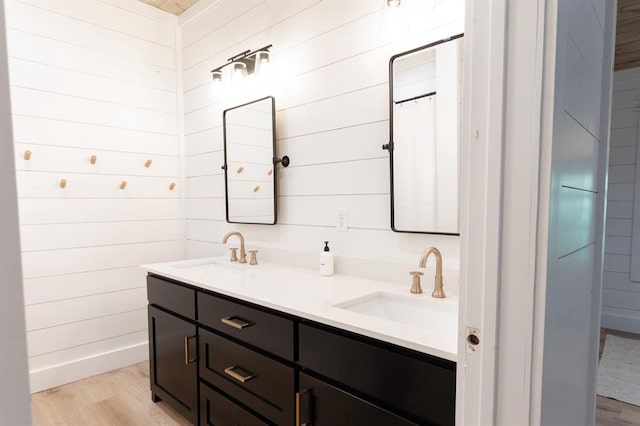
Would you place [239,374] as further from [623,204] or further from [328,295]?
[623,204]

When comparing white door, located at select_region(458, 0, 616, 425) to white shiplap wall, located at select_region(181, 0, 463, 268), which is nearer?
white door, located at select_region(458, 0, 616, 425)

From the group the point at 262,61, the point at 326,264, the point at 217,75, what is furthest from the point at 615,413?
the point at 217,75

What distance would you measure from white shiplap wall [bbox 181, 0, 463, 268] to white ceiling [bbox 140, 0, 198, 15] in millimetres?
258

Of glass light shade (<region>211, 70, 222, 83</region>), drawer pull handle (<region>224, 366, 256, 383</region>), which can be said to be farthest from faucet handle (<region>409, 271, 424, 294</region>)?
glass light shade (<region>211, 70, 222, 83</region>)

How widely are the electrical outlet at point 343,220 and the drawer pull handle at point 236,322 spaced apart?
700 mm

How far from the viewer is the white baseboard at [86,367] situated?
245 cm

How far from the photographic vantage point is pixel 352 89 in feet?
6.12

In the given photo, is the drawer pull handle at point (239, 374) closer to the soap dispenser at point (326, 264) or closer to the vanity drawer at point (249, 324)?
the vanity drawer at point (249, 324)

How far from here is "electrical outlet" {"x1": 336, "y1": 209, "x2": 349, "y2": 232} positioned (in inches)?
75.9

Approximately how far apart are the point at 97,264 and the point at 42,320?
0.47 meters

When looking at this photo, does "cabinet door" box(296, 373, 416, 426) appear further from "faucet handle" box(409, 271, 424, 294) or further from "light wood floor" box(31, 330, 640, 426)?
"light wood floor" box(31, 330, 640, 426)

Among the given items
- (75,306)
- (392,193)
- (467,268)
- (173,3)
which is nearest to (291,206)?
(392,193)

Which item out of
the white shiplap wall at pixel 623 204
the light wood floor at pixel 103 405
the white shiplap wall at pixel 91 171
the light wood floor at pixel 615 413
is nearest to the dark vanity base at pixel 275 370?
the light wood floor at pixel 103 405

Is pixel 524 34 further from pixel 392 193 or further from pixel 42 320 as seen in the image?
pixel 42 320
